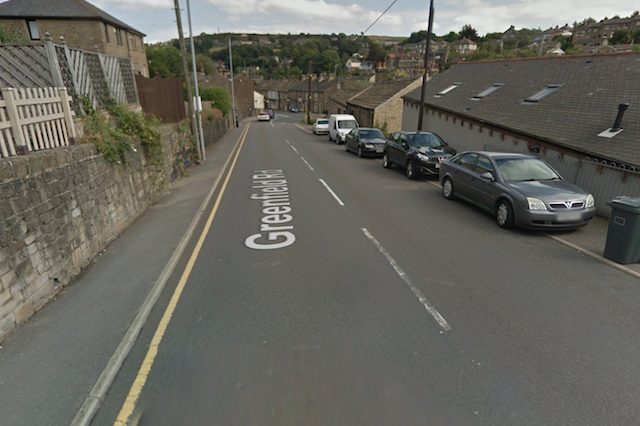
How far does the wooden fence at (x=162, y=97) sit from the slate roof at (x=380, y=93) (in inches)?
744

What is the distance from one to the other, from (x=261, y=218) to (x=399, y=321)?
199 inches

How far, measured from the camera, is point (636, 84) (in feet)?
35.7

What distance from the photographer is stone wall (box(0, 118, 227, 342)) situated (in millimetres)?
4258

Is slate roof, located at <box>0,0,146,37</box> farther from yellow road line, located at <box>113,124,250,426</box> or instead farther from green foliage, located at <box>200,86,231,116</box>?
yellow road line, located at <box>113,124,250,426</box>

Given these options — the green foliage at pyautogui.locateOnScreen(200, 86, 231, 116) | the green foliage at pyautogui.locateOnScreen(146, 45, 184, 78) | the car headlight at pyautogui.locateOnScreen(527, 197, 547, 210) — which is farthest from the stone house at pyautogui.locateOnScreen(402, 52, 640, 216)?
the green foliage at pyautogui.locateOnScreen(146, 45, 184, 78)

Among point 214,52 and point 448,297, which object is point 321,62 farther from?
point 448,297

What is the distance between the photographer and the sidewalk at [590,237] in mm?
6770

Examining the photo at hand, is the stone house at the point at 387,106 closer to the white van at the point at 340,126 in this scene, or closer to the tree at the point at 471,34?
the white van at the point at 340,126

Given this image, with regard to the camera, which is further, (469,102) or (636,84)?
(469,102)

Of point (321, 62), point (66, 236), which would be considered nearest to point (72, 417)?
point (66, 236)

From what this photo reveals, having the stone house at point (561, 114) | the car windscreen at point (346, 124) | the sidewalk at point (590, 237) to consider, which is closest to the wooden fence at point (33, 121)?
the sidewalk at point (590, 237)

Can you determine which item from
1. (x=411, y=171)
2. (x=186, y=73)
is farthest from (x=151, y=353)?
(x=186, y=73)

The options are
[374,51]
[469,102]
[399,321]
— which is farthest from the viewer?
[374,51]

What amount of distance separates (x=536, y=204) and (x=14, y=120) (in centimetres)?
882
